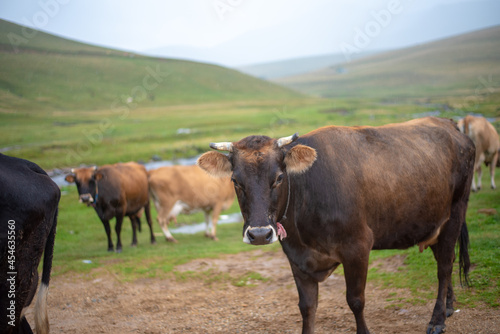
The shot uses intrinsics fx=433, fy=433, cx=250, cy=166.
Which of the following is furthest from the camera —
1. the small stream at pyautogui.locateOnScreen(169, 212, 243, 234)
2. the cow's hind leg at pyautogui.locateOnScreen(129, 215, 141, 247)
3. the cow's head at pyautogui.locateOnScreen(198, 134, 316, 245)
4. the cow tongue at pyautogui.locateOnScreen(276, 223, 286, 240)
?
the small stream at pyautogui.locateOnScreen(169, 212, 243, 234)

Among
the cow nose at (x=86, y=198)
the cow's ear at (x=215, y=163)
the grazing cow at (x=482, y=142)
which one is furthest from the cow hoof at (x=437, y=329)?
the grazing cow at (x=482, y=142)

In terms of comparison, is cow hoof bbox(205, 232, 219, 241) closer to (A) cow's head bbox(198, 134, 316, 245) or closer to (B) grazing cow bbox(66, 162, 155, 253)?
(B) grazing cow bbox(66, 162, 155, 253)

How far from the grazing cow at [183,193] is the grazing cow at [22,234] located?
9505 millimetres

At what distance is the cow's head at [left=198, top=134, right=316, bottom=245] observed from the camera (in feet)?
14.7

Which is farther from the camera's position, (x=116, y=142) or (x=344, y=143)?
(x=116, y=142)

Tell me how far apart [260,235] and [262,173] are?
70 cm

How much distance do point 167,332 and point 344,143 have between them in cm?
393

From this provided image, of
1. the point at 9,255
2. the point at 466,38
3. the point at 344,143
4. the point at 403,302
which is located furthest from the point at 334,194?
the point at 466,38

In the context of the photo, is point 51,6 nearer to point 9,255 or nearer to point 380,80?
point 9,255

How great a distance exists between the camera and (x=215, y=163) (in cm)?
517

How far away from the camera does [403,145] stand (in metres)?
5.80

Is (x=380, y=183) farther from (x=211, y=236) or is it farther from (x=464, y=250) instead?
(x=211, y=236)

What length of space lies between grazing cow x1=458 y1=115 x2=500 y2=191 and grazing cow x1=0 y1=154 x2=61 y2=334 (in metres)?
14.2

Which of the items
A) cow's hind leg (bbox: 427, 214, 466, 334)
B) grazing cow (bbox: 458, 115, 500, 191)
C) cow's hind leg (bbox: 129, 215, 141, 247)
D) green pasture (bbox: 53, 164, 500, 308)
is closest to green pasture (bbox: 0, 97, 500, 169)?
green pasture (bbox: 53, 164, 500, 308)
